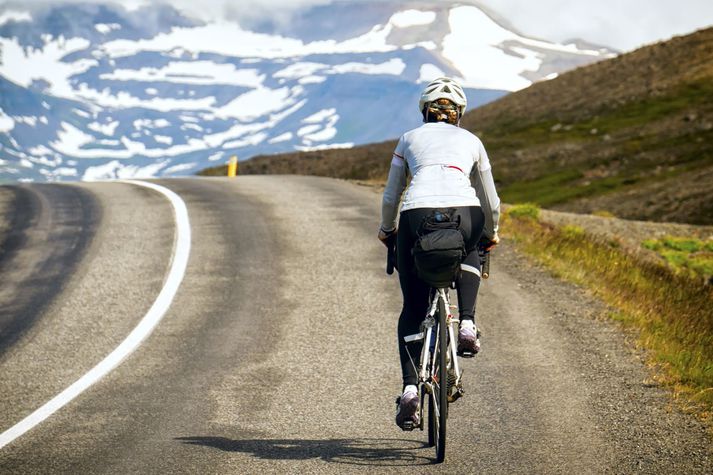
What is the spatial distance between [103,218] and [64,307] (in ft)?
22.1

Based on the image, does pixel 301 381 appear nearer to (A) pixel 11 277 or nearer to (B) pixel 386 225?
(B) pixel 386 225

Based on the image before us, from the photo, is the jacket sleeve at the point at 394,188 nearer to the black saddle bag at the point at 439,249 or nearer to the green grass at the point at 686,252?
the black saddle bag at the point at 439,249

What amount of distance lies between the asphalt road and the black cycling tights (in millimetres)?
779

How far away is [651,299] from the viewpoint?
11602 millimetres

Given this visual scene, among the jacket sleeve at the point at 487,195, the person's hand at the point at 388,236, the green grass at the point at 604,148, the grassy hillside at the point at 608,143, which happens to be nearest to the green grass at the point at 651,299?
the jacket sleeve at the point at 487,195

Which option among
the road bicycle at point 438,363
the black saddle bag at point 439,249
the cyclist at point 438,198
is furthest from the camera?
the cyclist at point 438,198

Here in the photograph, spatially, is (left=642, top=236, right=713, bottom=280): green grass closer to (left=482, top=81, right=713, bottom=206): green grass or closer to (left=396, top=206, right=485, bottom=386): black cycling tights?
(left=396, top=206, right=485, bottom=386): black cycling tights

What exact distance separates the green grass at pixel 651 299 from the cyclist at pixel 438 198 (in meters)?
2.11

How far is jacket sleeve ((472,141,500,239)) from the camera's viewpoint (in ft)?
19.9

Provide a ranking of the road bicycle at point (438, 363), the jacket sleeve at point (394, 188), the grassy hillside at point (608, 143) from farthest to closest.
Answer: the grassy hillside at point (608, 143) → the jacket sleeve at point (394, 188) → the road bicycle at point (438, 363)

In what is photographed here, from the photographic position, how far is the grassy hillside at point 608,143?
4003 cm

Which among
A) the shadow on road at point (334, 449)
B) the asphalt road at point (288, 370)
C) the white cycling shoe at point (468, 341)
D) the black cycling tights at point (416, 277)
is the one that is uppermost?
the black cycling tights at point (416, 277)

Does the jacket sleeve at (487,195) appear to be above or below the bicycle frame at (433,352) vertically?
above

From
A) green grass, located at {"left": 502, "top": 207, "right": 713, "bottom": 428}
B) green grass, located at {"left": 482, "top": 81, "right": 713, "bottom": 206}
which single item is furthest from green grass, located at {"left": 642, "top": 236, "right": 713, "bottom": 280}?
green grass, located at {"left": 482, "top": 81, "right": 713, "bottom": 206}
